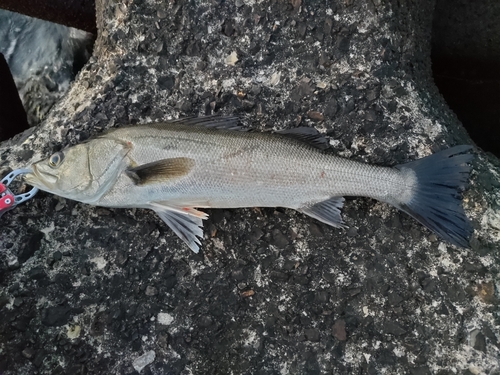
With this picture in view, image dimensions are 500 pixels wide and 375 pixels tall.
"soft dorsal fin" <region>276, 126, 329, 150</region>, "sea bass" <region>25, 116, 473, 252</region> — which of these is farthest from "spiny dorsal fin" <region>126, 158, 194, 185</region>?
"soft dorsal fin" <region>276, 126, 329, 150</region>

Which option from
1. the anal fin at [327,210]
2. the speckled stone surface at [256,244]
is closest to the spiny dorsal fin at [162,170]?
the speckled stone surface at [256,244]

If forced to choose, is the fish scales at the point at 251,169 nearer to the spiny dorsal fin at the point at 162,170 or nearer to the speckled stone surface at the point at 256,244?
the spiny dorsal fin at the point at 162,170

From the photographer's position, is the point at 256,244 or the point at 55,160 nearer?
the point at 55,160

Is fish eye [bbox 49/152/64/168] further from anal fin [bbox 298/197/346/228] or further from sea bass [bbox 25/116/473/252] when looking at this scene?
anal fin [bbox 298/197/346/228]

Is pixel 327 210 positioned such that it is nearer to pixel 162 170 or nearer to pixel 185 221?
pixel 185 221

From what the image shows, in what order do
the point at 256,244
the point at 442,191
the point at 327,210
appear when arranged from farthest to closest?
1. the point at 256,244
2. the point at 327,210
3. the point at 442,191

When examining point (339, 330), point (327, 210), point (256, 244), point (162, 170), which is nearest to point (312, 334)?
point (339, 330)

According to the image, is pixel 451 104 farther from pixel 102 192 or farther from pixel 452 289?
pixel 102 192
